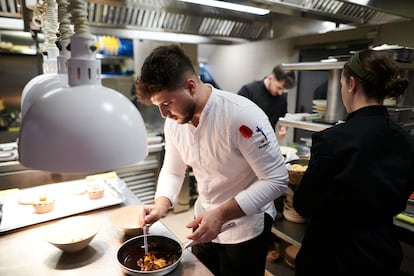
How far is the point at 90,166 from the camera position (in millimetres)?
500

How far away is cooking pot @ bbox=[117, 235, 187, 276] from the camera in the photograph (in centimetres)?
102

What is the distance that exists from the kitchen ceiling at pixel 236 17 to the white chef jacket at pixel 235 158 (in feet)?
2.52

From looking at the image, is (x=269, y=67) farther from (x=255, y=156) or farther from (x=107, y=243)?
(x=107, y=243)

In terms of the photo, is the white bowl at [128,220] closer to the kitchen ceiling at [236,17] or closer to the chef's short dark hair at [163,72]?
the chef's short dark hair at [163,72]

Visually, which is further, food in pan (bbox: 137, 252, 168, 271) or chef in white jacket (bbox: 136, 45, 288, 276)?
chef in white jacket (bbox: 136, 45, 288, 276)

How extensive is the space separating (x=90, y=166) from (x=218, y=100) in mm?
840

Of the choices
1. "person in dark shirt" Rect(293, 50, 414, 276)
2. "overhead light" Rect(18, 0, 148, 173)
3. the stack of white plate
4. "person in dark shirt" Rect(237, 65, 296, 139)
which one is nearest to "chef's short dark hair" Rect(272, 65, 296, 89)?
"person in dark shirt" Rect(237, 65, 296, 139)

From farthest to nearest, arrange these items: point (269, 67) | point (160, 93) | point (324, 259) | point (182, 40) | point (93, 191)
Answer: point (269, 67), point (182, 40), point (93, 191), point (324, 259), point (160, 93)

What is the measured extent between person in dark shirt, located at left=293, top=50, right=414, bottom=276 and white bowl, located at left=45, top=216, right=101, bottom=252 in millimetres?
971

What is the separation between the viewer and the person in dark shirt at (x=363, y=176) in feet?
3.93

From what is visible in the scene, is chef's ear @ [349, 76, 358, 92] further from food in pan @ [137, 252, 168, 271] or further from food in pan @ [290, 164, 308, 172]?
food in pan @ [137, 252, 168, 271]

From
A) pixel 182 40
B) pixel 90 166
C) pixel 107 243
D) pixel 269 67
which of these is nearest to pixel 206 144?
pixel 107 243

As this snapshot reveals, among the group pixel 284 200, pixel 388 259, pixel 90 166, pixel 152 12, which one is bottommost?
pixel 284 200

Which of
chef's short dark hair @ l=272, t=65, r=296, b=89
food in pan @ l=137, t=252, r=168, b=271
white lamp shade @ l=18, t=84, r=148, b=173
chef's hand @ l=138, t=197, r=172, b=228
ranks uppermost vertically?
chef's short dark hair @ l=272, t=65, r=296, b=89
